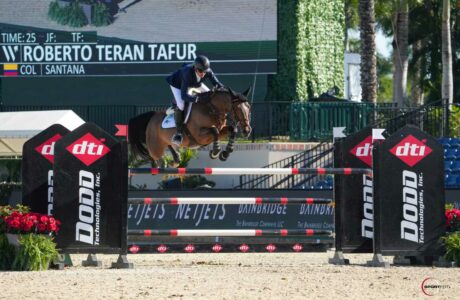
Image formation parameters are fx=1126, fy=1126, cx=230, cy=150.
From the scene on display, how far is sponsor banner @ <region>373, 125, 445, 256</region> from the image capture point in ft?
43.6

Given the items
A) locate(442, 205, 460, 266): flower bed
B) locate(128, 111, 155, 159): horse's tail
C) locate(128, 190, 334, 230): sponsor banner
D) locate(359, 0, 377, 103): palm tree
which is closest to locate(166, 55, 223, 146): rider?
locate(128, 111, 155, 159): horse's tail

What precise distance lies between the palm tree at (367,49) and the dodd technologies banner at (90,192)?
57.1 feet

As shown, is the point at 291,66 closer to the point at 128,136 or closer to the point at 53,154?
the point at 128,136

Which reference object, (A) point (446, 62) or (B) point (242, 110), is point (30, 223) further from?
(A) point (446, 62)

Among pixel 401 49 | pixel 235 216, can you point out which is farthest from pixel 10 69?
pixel 401 49

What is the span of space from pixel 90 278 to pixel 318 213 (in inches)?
351

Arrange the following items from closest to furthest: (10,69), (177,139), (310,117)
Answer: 1. (177,139)
2. (310,117)
3. (10,69)

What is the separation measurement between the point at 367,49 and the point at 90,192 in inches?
706

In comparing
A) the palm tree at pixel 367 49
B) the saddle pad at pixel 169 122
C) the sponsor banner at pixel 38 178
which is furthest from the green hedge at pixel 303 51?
the sponsor banner at pixel 38 178

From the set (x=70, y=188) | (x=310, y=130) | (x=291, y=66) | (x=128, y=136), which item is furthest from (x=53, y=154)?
(x=291, y=66)

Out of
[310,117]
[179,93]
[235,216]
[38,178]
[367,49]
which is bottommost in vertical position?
[235,216]

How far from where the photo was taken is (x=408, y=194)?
13367 millimetres

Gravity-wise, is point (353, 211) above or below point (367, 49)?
below

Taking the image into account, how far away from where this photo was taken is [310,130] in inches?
1109
